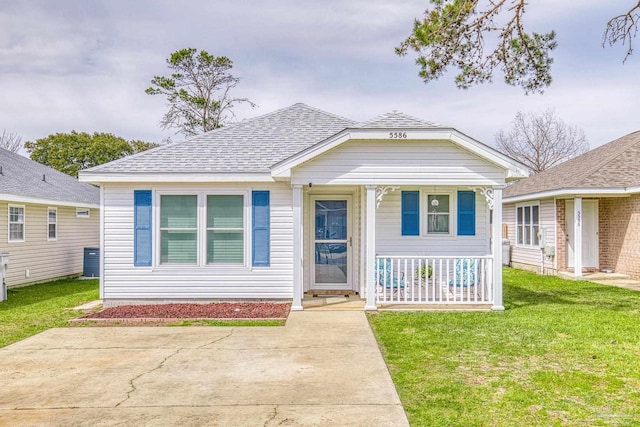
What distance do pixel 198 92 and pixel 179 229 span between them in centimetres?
2443

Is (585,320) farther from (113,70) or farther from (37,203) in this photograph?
(113,70)

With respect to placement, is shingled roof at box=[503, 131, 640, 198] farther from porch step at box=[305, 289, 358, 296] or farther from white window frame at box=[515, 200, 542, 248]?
porch step at box=[305, 289, 358, 296]

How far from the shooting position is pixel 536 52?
27.5 ft

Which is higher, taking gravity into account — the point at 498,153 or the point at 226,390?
the point at 498,153

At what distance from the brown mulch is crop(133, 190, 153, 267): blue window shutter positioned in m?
0.97

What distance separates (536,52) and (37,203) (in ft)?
44.3

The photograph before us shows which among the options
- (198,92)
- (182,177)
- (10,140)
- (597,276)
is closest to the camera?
(182,177)

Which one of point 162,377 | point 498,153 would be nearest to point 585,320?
point 498,153

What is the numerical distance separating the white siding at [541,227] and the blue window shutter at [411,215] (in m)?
7.02

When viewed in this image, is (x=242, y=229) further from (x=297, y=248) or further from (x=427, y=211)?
Answer: (x=427, y=211)

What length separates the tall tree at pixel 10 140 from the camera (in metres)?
38.9

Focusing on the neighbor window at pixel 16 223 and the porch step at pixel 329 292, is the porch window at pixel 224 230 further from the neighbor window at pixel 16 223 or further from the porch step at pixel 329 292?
the neighbor window at pixel 16 223

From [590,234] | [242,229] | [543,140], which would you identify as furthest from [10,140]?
[543,140]

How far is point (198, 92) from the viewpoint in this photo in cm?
3222
